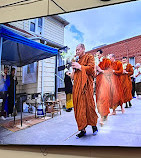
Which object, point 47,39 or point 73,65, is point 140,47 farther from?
point 47,39

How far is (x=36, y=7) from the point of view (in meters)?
2.42

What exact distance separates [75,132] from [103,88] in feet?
1.88

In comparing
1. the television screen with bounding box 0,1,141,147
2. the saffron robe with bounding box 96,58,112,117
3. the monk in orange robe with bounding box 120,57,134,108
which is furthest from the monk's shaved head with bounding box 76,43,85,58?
the monk in orange robe with bounding box 120,57,134,108

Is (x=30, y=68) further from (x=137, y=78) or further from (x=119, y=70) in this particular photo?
(x=137, y=78)

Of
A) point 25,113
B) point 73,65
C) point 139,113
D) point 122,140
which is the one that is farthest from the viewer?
point 25,113

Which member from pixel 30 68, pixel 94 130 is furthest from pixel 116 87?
pixel 30 68

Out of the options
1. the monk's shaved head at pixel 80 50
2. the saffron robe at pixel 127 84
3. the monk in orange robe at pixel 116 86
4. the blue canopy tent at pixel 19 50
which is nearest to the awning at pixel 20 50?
the blue canopy tent at pixel 19 50

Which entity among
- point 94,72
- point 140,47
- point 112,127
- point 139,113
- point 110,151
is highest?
point 140,47

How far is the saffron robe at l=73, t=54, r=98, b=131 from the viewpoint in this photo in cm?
172

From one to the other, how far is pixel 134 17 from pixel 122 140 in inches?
51.5

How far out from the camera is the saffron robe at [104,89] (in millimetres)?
1727

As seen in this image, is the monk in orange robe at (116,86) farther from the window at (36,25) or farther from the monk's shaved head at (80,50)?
the window at (36,25)

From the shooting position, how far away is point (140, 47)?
173 cm

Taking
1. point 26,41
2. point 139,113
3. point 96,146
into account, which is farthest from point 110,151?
point 26,41
